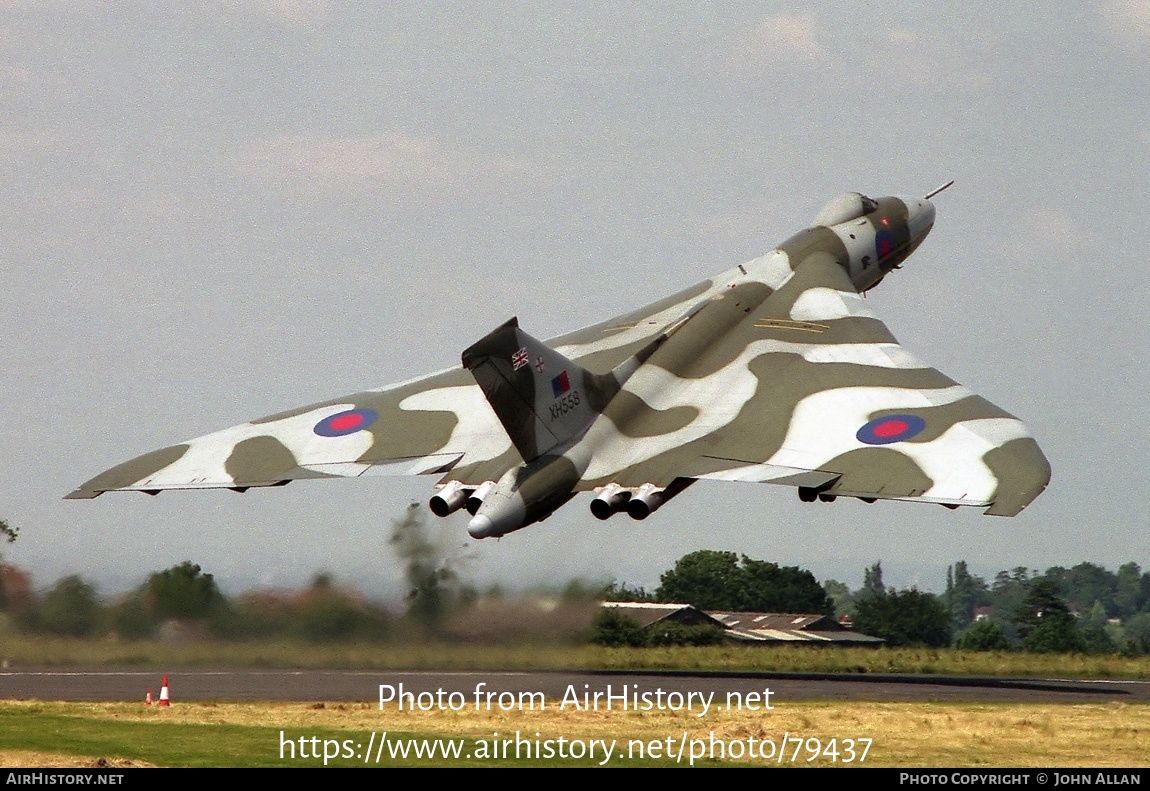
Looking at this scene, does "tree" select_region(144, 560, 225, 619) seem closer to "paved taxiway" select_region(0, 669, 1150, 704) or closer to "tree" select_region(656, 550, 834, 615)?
"paved taxiway" select_region(0, 669, 1150, 704)

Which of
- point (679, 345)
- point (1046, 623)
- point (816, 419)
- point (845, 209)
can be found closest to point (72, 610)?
point (679, 345)

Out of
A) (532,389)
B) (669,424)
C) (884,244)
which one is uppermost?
(884,244)

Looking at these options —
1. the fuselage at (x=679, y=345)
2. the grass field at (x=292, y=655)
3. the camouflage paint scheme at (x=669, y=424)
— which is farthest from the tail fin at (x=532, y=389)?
the grass field at (x=292, y=655)

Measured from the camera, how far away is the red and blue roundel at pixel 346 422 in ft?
97.9

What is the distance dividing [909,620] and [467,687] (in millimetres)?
20618

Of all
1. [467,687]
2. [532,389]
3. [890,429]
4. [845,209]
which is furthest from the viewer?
[845,209]

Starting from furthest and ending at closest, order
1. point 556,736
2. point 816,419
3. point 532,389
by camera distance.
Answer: point 816,419
point 532,389
point 556,736

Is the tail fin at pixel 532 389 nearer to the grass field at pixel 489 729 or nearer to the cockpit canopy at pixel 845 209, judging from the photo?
the grass field at pixel 489 729

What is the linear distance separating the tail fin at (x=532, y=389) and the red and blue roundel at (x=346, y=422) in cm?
465

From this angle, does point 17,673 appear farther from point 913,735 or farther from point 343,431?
point 913,735

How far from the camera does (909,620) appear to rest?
46500 mm

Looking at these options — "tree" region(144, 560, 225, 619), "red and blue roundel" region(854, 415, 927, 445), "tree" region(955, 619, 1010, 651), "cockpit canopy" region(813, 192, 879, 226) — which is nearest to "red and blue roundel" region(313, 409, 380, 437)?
"tree" region(144, 560, 225, 619)

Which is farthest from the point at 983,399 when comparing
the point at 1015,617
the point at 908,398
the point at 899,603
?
the point at 1015,617

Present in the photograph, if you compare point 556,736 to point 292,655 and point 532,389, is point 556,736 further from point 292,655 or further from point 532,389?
point 292,655
